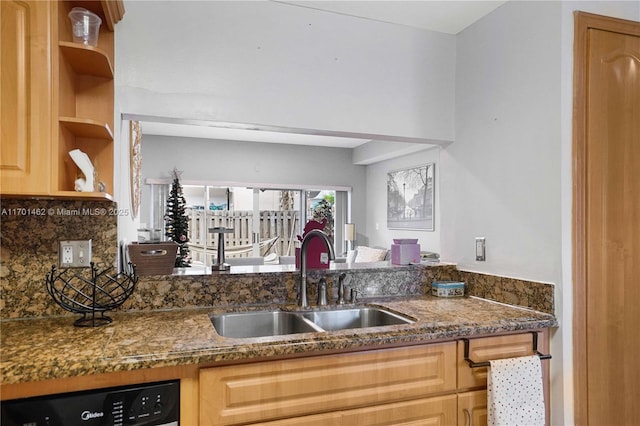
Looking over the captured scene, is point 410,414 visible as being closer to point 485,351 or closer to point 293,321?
point 485,351

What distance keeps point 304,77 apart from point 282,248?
17.0 feet

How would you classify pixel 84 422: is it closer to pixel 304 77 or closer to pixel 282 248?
pixel 304 77

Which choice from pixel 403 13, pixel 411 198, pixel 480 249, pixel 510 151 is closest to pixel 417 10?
pixel 403 13

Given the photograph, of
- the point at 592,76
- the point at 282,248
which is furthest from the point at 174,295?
the point at 282,248

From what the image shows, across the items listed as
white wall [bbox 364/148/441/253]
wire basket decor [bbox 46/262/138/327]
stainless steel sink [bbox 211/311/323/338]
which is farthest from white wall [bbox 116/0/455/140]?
white wall [bbox 364/148/441/253]

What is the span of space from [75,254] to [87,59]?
774mm

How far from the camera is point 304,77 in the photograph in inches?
80.5

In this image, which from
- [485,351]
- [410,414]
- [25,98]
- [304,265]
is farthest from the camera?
[304,265]

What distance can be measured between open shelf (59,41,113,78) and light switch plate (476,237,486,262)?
189cm

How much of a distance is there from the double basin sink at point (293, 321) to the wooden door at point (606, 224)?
772mm

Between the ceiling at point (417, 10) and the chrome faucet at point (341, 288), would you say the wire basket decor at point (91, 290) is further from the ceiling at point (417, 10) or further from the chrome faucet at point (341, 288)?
the ceiling at point (417, 10)

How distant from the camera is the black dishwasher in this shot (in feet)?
3.73

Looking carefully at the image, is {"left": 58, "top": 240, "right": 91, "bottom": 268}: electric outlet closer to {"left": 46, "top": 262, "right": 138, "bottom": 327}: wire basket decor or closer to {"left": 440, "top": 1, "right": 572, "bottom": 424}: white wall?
{"left": 46, "top": 262, "right": 138, "bottom": 327}: wire basket decor

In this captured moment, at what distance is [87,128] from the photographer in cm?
153
